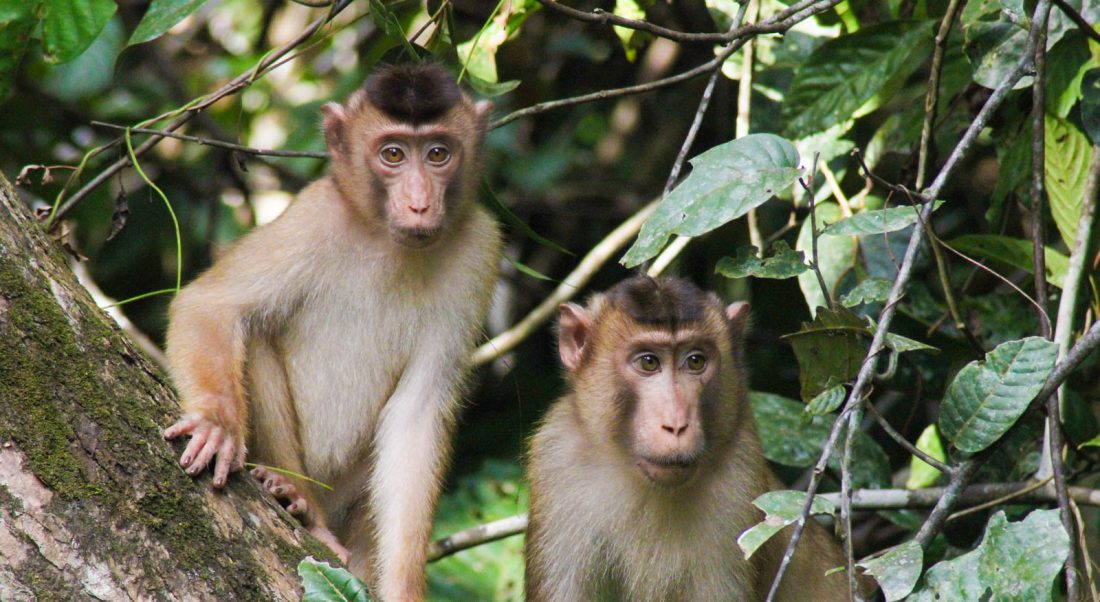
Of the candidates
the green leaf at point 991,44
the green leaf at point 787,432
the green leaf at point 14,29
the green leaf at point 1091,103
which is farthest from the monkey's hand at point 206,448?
the green leaf at point 1091,103

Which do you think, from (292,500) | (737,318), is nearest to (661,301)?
(737,318)

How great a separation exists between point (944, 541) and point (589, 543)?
1685mm

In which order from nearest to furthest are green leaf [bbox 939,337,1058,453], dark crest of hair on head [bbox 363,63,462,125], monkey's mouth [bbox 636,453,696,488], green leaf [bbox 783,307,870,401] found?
green leaf [bbox 939,337,1058,453] < green leaf [bbox 783,307,870,401] < monkey's mouth [bbox 636,453,696,488] < dark crest of hair on head [bbox 363,63,462,125]

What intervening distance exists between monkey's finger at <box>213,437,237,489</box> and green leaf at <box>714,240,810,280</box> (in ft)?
5.36

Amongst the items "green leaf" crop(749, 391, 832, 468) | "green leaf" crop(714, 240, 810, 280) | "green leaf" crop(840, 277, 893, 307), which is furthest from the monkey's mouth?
"green leaf" crop(749, 391, 832, 468)

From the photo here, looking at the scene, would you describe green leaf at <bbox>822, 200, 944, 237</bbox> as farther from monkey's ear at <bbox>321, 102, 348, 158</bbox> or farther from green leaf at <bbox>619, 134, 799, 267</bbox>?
monkey's ear at <bbox>321, 102, 348, 158</bbox>

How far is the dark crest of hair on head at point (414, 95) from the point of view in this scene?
16.4 ft

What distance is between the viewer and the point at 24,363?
319cm

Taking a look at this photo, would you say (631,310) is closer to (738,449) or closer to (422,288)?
(738,449)

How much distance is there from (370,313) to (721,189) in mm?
2058

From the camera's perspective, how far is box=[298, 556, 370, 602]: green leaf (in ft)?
10.1

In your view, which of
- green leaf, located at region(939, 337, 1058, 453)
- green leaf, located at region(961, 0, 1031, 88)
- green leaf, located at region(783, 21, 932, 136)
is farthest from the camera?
green leaf, located at region(783, 21, 932, 136)

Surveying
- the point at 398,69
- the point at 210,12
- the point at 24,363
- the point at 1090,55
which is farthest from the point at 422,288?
the point at 210,12

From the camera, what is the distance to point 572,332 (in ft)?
15.8
